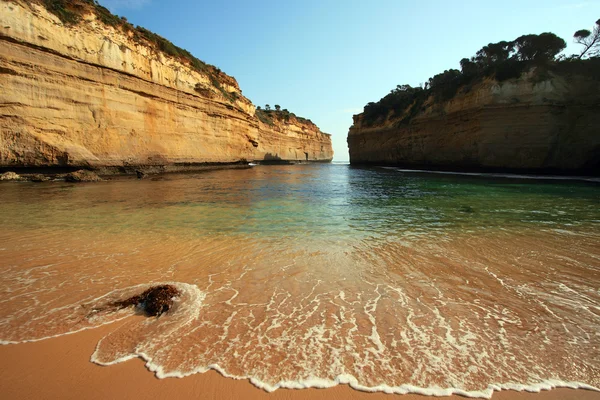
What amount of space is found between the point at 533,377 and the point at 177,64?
26.1 metres

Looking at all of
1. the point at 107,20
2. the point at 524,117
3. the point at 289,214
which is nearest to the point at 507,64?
the point at 524,117

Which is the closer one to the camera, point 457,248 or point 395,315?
point 395,315

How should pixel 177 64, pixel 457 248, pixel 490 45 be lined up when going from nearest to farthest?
pixel 457 248 < pixel 177 64 < pixel 490 45

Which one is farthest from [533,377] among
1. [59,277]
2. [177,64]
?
[177,64]

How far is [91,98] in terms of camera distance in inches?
599

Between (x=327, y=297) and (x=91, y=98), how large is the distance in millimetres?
18445

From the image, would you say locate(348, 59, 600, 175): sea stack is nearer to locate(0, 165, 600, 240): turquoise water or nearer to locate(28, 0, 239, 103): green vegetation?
locate(0, 165, 600, 240): turquoise water

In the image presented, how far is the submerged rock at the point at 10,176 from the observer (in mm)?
12570

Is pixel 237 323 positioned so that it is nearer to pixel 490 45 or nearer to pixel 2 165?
pixel 2 165

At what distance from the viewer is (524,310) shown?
2695mm

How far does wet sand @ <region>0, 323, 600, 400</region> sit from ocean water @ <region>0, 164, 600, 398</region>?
7 cm

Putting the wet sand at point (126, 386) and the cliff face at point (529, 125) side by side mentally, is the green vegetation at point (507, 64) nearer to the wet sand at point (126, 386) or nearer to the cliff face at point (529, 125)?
the cliff face at point (529, 125)

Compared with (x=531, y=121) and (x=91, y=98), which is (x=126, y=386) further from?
(x=531, y=121)

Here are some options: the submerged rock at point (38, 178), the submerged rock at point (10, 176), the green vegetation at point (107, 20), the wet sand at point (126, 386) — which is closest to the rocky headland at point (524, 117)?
the green vegetation at point (107, 20)
